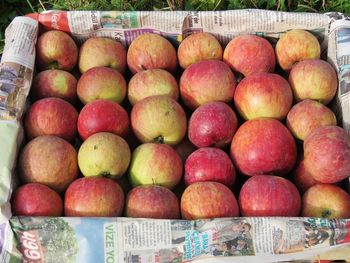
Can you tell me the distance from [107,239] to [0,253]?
33 centimetres

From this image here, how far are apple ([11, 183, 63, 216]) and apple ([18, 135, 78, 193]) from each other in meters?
0.06

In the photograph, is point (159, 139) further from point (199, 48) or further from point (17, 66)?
point (17, 66)

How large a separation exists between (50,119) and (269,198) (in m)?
0.88

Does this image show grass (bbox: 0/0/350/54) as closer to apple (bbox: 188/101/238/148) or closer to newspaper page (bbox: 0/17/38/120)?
newspaper page (bbox: 0/17/38/120)

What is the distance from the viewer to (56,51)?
1980 mm

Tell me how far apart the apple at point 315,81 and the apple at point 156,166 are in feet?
2.03

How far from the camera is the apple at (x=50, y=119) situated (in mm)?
1729

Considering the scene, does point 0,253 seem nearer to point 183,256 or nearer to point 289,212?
point 183,256

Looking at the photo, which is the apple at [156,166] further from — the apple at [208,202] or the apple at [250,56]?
the apple at [250,56]

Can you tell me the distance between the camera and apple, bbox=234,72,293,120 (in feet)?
5.75

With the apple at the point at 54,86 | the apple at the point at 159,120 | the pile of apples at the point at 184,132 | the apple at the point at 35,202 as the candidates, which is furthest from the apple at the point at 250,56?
the apple at the point at 35,202

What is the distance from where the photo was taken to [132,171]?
1660mm

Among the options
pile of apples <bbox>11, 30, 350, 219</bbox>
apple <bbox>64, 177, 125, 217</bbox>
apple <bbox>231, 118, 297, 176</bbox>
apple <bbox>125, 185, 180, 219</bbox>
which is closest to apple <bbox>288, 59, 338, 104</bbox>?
pile of apples <bbox>11, 30, 350, 219</bbox>

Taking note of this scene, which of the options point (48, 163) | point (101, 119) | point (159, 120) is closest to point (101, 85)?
point (101, 119)
